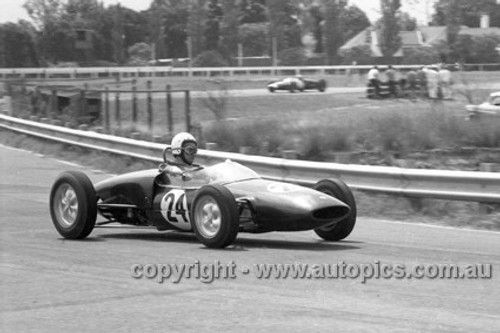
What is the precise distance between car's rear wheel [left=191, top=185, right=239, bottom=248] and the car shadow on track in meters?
0.16

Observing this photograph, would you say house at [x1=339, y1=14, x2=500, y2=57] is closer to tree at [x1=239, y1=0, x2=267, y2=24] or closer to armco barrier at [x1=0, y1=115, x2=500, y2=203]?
tree at [x1=239, y1=0, x2=267, y2=24]

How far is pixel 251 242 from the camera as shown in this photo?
10.1 m

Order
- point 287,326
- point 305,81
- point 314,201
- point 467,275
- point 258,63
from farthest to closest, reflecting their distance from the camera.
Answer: point 258,63 → point 305,81 → point 314,201 → point 467,275 → point 287,326

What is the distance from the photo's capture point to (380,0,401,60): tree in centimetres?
4743

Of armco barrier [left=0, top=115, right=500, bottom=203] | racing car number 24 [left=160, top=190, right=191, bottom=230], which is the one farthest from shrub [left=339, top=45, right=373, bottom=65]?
racing car number 24 [left=160, top=190, right=191, bottom=230]

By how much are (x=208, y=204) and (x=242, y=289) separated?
6.89 ft

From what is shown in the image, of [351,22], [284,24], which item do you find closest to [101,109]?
[284,24]

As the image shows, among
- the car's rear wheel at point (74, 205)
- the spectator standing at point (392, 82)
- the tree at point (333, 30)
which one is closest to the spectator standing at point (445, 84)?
the spectator standing at point (392, 82)

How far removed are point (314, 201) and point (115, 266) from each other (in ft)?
6.66

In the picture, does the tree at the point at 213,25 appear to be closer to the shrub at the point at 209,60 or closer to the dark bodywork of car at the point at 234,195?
the shrub at the point at 209,60

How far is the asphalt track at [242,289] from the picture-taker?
20.8 feet

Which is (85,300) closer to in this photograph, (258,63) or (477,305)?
(477,305)

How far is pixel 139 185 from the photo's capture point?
35.0 ft

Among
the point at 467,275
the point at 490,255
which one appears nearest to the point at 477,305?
the point at 467,275
